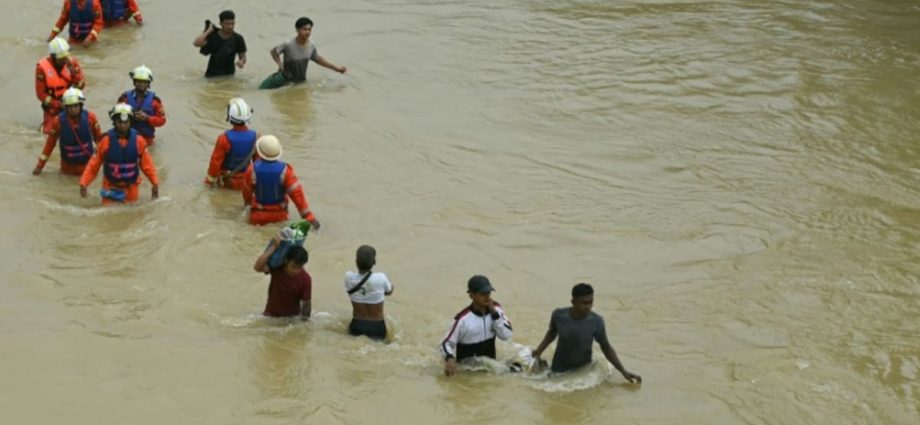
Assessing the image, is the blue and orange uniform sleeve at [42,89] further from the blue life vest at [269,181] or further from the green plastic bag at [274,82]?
the blue life vest at [269,181]

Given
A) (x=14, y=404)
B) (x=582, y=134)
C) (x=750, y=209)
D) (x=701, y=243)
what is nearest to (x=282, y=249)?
(x=14, y=404)

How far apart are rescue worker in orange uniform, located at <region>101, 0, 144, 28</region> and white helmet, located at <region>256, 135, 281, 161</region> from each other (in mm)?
8772

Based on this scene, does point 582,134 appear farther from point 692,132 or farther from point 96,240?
point 96,240

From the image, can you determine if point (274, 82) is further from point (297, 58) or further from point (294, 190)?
point (294, 190)

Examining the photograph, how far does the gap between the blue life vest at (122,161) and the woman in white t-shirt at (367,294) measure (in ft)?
11.7

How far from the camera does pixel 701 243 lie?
42.3ft

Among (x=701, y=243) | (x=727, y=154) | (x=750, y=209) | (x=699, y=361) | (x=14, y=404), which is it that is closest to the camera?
(x=14, y=404)

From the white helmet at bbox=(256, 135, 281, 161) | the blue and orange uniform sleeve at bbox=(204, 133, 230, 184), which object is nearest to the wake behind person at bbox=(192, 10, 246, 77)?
the blue and orange uniform sleeve at bbox=(204, 133, 230, 184)

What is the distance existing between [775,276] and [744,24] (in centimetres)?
961

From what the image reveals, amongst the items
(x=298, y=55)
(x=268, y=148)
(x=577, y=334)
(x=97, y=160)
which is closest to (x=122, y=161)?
(x=97, y=160)

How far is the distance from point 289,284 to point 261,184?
2408 mm

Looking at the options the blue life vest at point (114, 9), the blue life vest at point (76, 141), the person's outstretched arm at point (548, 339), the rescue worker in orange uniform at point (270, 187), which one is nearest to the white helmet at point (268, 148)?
the rescue worker in orange uniform at point (270, 187)

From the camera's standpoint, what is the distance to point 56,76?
46.9 feet

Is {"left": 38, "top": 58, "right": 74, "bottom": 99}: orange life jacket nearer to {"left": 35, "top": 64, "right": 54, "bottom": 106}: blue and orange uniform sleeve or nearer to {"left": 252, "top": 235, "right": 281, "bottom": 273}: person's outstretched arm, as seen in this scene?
{"left": 35, "top": 64, "right": 54, "bottom": 106}: blue and orange uniform sleeve
